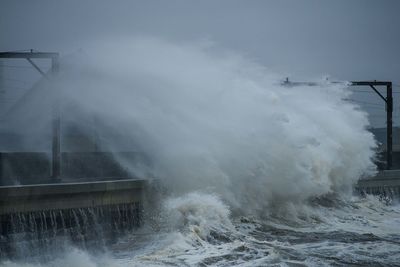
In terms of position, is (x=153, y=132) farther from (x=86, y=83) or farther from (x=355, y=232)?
(x=355, y=232)

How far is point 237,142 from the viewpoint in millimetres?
17484

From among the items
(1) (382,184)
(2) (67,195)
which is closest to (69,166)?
(2) (67,195)

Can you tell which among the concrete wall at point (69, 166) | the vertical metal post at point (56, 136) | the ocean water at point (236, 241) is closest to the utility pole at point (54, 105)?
the vertical metal post at point (56, 136)

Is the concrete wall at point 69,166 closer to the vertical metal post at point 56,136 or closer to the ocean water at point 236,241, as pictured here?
the vertical metal post at point 56,136

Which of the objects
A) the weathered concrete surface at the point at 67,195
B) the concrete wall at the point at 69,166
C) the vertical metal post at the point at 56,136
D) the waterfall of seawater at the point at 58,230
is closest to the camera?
the waterfall of seawater at the point at 58,230

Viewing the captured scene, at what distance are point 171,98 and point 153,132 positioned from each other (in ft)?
4.08

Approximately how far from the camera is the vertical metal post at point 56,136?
51.5 feet

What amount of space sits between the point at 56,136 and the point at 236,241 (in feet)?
19.0

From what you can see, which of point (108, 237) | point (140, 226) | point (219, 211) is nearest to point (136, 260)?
point (108, 237)

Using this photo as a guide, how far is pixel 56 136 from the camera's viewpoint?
1588cm

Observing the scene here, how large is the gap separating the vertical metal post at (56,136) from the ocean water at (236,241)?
3.09 metres

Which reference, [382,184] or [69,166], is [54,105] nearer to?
[69,166]

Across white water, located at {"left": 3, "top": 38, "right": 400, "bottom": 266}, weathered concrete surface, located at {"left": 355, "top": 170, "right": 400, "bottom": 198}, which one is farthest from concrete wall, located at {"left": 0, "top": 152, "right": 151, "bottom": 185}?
weathered concrete surface, located at {"left": 355, "top": 170, "right": 400, "bottom": 198}

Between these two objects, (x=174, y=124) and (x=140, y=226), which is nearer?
(x=140, y=226)
